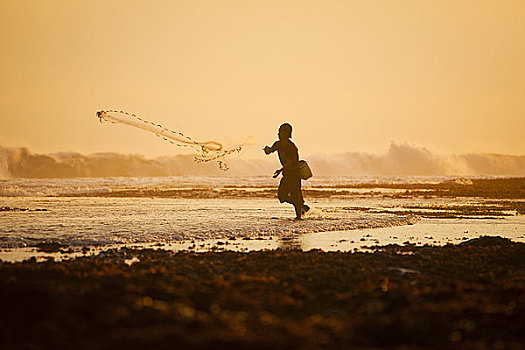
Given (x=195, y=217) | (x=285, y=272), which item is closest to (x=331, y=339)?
(x=285, y=272)

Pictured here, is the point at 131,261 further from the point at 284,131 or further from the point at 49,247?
the point at 284,131

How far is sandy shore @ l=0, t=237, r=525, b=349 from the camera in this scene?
7.75m

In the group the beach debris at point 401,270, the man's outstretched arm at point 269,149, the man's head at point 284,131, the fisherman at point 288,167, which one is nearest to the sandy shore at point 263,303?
the beach debris at point 401,270

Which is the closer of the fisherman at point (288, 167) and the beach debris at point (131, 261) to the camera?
the beach debris at point (131, 261)

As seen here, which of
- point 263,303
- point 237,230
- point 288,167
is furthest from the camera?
point 288,167

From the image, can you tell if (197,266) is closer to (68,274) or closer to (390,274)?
(68,274)

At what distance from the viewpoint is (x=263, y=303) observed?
9562mm

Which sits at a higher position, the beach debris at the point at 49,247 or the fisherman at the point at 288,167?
the fisherman at the point at 288,167

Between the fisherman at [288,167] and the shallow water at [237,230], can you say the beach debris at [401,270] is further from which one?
the fisherman at [288,167]

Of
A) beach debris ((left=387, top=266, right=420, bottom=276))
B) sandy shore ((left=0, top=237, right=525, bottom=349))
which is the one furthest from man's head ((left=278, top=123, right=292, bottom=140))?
beach debris ((left=387, top=266, right=420, bottom=276))

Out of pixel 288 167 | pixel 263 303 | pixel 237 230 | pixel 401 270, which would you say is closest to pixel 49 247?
pixel 237 230

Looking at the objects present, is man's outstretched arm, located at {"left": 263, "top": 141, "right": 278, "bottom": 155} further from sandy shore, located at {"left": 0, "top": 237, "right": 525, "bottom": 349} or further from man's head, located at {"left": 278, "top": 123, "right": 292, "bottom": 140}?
sandy shore, located at {"left": 0, "top": 237, "right": 525, "bottom": 349}

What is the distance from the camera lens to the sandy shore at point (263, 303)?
7754mm

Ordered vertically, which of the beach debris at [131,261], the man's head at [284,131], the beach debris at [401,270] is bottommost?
the beach debris at [401,270]
